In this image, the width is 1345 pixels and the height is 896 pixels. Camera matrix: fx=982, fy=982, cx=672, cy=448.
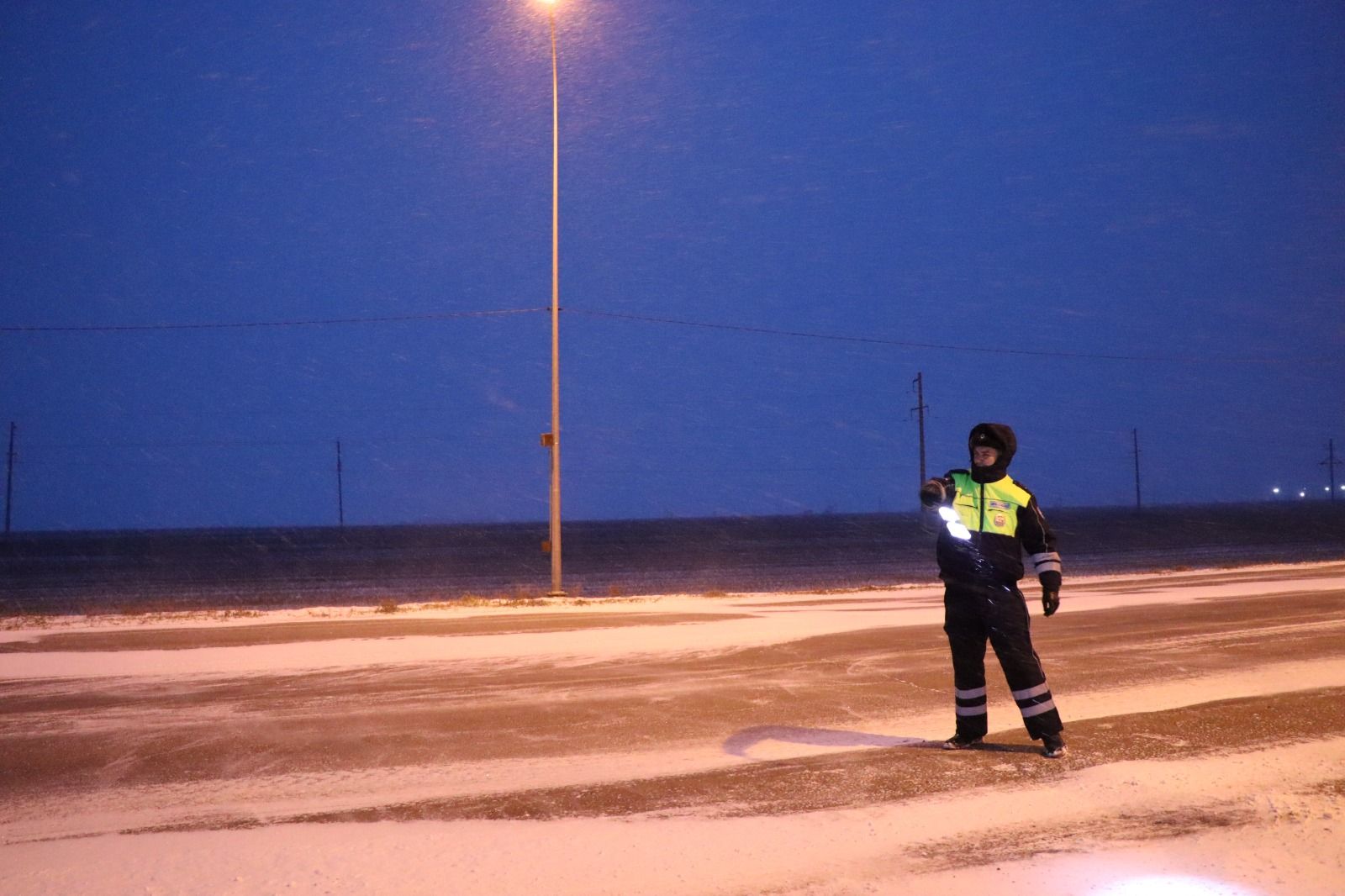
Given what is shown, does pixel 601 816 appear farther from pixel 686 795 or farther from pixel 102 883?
pixel 102 883

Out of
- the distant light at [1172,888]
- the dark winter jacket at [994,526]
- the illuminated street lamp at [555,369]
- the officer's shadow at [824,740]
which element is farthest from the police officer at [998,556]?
the illuminated street lamp at [555,369]

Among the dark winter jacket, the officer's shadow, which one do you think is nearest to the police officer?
the dark winter jacket

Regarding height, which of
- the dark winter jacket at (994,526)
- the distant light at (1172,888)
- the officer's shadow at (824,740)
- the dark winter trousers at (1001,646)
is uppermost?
the dark winter jacket at (994,526)

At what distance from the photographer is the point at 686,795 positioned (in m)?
5.11

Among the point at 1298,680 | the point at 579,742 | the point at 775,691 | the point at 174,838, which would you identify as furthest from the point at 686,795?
the point at 1298,680

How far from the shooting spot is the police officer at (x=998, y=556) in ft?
18.4

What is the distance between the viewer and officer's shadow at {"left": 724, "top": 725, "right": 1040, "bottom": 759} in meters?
5.97

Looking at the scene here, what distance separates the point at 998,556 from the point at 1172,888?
85.8 inches

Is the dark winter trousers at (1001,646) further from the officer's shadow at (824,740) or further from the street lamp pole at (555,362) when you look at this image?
the street lamp pole at (555,362)

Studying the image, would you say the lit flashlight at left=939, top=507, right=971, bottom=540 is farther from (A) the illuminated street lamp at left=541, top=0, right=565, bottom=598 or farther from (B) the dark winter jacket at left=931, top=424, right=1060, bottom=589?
(A) the illuminated street lamp at left=541, top=0, right=565, bottom=598

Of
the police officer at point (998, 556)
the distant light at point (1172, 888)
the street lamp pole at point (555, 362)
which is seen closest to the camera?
the distant light at point (1172, 888)

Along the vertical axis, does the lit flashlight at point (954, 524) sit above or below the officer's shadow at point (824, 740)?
above

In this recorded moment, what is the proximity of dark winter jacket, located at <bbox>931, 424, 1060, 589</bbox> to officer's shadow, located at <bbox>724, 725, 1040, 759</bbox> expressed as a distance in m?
1.09

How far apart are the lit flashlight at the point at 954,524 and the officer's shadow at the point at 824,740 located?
4.40 ft
